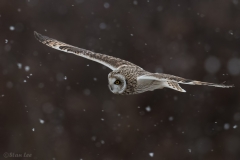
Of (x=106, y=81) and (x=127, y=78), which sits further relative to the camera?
(x=106, y=81)

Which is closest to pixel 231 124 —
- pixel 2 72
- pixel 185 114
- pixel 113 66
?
pixel 185 114

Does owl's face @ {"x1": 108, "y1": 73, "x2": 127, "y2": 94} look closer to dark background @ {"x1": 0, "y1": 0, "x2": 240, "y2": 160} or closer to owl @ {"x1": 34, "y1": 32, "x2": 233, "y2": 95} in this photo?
owl @ {"x1": 34, "y1": 32, "x2": 233, "y2": 95}

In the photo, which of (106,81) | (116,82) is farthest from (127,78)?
(106,81)

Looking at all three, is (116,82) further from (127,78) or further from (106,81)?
(106,81)

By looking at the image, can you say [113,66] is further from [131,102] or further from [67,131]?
[67,131]

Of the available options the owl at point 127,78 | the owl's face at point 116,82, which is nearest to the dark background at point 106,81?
the owl at point 127,78

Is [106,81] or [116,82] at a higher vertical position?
[116,82]

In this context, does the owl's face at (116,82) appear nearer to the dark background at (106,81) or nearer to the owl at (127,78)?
the owl at (127,78)
